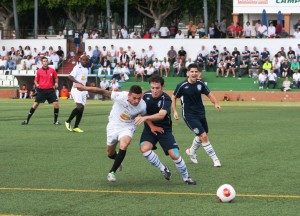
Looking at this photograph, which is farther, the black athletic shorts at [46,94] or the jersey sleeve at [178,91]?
the black athletic shorts at [46,94]

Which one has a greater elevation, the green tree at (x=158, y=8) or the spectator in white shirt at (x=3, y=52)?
the green tree at (x=158, y=8)

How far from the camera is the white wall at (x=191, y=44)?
47.2m

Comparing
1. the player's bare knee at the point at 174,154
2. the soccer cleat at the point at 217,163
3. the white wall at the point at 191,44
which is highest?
the white wall at the point at 191,44

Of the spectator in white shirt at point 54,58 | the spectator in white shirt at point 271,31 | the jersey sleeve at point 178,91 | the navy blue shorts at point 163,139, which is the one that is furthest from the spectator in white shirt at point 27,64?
the navy blue shorts at point 163,139

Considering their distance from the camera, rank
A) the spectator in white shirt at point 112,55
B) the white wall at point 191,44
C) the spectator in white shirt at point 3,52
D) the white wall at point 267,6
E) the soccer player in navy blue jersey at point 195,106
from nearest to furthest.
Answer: the soccer player in navy blue jersey at point 195,106, the white wall at point 191,44, the spectator in white shirt at point 112,55, the white wall at point 267,6, the spectator in white shirt at point 3,52

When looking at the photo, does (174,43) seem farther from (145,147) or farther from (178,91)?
(145,147)

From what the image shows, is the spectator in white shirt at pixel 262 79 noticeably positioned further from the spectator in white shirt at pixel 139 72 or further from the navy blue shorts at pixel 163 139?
the navy blue shorts at pixel 163 139

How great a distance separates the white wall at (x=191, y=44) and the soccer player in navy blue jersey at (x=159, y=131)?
35.2 meters

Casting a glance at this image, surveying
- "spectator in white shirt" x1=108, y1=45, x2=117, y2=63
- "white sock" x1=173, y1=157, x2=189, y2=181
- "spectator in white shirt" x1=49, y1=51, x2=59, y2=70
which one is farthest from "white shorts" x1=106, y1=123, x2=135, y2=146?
"spectator in white shirt" x1=49, y1=51, x2=59, y2=70

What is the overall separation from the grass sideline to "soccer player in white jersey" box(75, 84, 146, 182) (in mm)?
542

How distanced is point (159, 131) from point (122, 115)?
632mm

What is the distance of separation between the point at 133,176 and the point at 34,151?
445 centimetres

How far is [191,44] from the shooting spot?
4950cm

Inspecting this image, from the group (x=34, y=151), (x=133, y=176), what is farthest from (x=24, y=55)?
(x=133, y=176)
